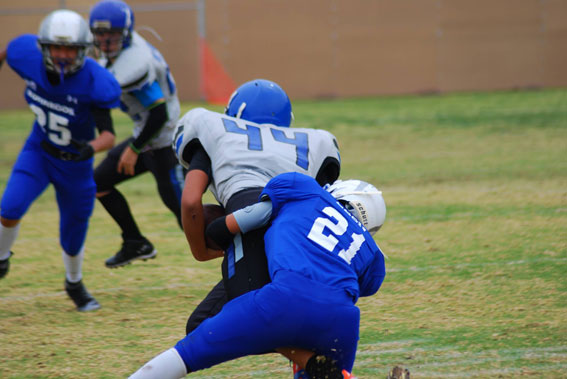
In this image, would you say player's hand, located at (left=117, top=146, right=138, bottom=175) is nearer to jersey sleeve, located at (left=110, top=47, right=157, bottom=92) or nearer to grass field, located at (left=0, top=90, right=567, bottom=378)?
jersey sleeve, located at (left=110, top=47, right=157, bottom=92)

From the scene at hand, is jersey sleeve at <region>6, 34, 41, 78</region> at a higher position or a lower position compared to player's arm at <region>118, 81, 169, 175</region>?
higher

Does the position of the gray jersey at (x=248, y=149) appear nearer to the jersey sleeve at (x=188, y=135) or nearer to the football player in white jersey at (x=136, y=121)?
the jersey sleeve at (x=188, y=135)

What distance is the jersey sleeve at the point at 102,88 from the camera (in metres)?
4.74

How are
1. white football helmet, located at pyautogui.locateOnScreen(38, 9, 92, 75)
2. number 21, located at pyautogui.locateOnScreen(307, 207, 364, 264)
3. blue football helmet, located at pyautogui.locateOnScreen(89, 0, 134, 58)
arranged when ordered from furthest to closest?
blue football helmet, located at pyautogui.locateOnScreen(89, 0, 134, 58)
white football helmet, located at pyautogui.locateOnScreen(38, 9, 92, 75)
number 21, located at pyautogui.locateOnScreen(307, 207, 364, 264)

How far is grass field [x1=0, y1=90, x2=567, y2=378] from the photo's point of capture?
157 inches

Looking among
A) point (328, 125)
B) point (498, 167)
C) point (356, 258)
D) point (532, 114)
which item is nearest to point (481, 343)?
point (356, 258)

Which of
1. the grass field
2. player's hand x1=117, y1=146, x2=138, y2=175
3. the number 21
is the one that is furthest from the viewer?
player's hand x1=117, y1=146, x2=138, y2=175

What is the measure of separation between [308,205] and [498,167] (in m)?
7.33

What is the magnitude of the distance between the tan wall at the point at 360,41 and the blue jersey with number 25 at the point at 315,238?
51.4ft

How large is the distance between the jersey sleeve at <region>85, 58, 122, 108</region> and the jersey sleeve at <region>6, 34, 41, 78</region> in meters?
0.32

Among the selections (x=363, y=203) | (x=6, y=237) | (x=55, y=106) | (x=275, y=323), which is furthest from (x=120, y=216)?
(x=275, y=323)

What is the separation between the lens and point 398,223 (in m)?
7.09

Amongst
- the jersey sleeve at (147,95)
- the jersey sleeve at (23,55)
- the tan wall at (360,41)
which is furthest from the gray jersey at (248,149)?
the tan wall at (360,41)

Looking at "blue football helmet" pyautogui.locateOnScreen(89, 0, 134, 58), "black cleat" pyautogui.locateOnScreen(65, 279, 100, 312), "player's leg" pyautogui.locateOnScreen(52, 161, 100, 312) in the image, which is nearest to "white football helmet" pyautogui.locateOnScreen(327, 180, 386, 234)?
"player's leg" pyautogui.locateOnScreen(52, 161, 100, 312)
